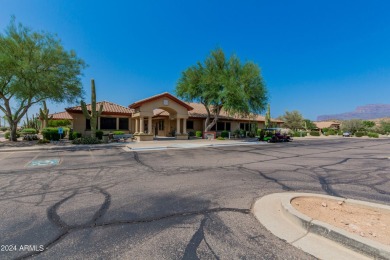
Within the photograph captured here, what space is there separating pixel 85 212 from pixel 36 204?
148cm

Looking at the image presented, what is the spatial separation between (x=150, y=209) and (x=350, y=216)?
4.09m

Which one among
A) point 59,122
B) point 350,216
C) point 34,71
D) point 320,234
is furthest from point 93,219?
point 59,122

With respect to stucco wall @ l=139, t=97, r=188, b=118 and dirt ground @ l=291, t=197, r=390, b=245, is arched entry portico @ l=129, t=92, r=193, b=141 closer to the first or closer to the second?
stucco wall @ l=139, t=97, r=188, b=118

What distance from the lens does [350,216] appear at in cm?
391

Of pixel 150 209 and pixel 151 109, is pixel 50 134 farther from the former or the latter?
pixel 150 209

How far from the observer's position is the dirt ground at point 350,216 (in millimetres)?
3264

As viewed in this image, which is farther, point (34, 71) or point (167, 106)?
point (167, 106)

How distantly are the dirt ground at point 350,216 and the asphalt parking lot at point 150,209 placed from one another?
1113 mm

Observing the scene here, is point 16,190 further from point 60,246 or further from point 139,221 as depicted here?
point 139,221

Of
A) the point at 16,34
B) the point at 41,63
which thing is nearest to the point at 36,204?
the point at 41,63

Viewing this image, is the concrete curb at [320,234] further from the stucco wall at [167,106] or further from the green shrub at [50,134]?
the green shrub at [50,134]

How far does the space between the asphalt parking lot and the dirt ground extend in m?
1.11

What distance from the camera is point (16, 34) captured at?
59.8 ft

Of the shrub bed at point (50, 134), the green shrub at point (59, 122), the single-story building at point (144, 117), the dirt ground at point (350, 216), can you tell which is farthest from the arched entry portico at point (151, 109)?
the dirt ground at point (350, 216)
